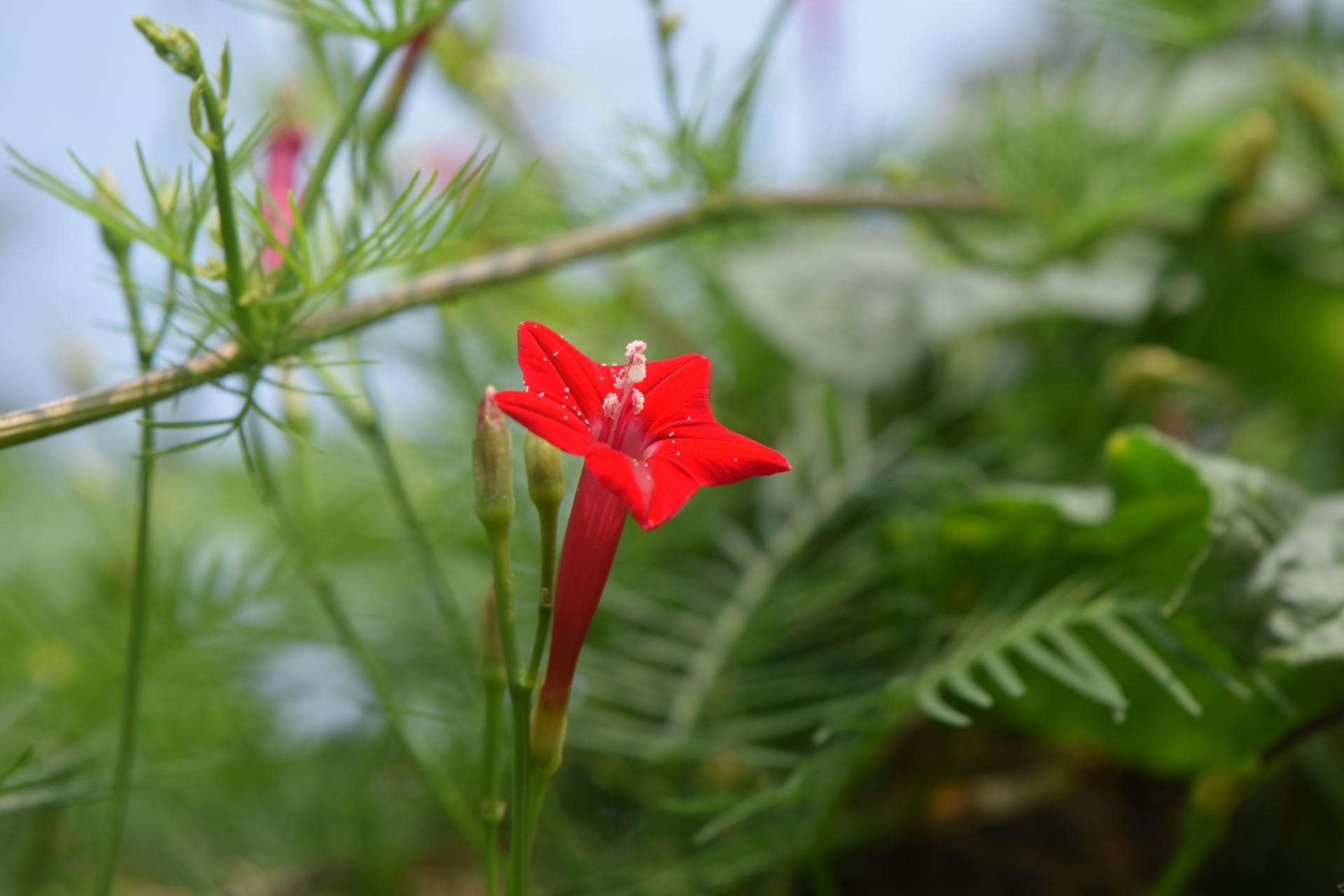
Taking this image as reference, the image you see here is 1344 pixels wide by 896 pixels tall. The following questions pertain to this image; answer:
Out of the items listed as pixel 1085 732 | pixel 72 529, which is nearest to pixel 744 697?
pixel 1085 732

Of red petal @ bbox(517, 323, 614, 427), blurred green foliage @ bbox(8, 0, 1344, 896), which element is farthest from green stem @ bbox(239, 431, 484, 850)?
red petal @ bbox(517, 323, 614, 427)

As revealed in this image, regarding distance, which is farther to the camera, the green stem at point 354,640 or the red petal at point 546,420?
the green stem at point 354,640

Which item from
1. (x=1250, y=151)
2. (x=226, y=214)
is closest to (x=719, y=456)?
(x=226, y=214)

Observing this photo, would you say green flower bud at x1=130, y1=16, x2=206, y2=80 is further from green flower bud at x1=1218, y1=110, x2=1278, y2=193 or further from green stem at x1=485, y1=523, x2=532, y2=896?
green flower bud at x1=1218, y1=110, x2=1278, y2=193

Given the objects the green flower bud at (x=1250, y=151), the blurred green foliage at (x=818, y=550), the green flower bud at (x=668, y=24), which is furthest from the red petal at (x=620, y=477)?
the green flower bud at (x=1250, y=151)

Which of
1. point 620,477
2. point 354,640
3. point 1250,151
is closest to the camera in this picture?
point 620,477

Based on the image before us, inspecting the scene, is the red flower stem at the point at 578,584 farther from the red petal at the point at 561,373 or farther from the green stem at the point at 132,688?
the green stem at the point at 132,688

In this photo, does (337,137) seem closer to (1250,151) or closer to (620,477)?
(620,477)
